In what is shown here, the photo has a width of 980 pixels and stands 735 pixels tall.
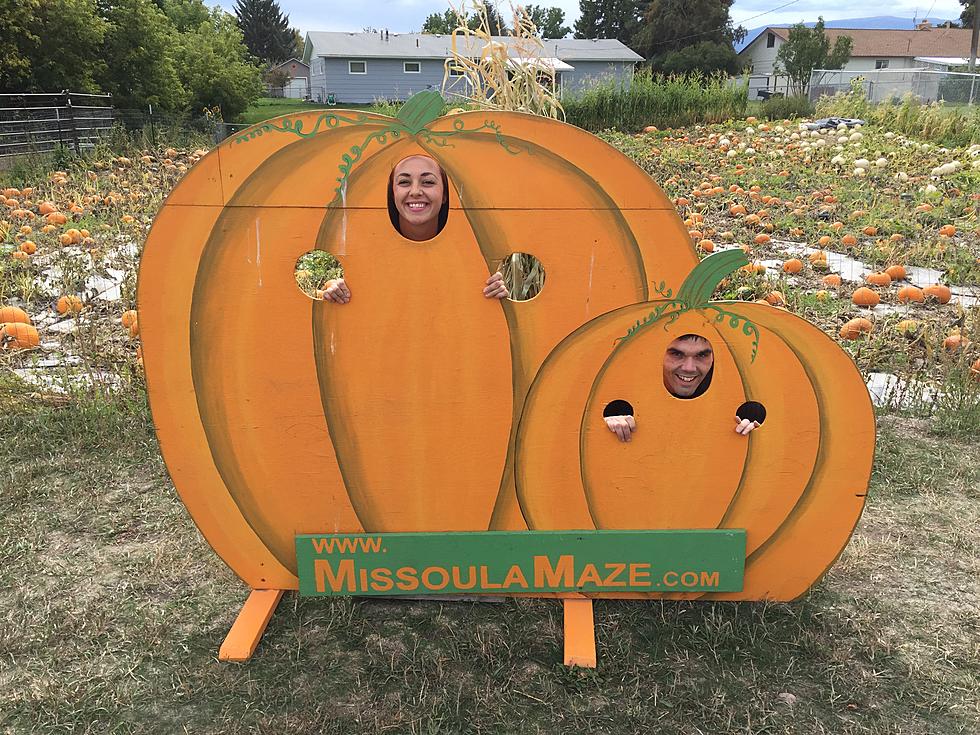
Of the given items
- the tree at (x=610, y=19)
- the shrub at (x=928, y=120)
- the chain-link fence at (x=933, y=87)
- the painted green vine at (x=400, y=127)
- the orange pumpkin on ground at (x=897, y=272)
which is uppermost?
the tree at (x=610, y=19)

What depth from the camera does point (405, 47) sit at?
125ft

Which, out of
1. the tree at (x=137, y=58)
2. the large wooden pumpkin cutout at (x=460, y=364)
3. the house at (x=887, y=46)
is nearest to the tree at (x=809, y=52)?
the house at (x=887, y=46)

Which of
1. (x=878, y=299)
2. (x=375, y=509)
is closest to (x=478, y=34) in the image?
(x=375, y=509)

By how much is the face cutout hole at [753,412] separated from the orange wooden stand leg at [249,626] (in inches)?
59.3

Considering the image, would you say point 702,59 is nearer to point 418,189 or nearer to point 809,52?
point 809,52

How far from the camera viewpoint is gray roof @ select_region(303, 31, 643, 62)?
3681 centimetres

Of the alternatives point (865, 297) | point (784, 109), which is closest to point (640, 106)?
point (784, 109)

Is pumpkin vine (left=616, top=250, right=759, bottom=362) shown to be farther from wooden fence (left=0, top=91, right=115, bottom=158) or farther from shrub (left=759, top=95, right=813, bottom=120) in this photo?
shrub (left=759, top=95, right=813, bottom=120)

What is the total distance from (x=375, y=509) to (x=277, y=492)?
0.95ft

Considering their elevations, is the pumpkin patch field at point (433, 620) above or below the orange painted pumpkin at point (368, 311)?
below

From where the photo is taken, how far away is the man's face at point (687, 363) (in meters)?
2.01


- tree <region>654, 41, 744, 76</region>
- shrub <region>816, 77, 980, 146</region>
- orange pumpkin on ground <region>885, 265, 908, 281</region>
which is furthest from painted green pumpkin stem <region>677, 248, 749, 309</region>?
tree <region>654, 41, 744, 76</region>

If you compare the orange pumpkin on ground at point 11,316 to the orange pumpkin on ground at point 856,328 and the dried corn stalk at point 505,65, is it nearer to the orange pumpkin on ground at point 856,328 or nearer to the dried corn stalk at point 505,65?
the dried corn stalk at point 505,65

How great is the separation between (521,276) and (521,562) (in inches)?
40.9
